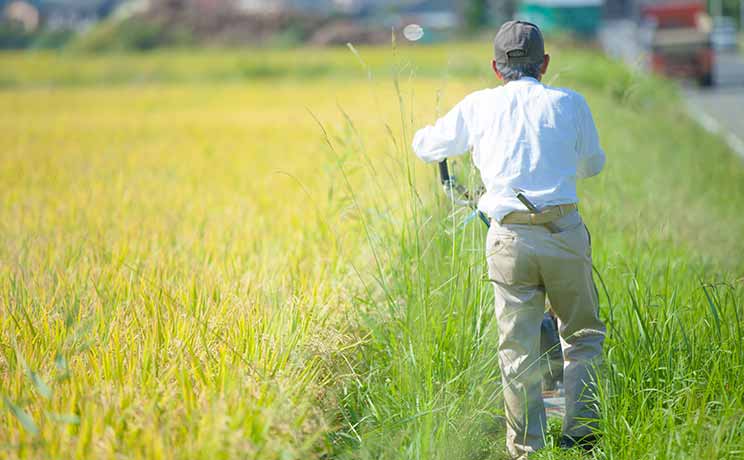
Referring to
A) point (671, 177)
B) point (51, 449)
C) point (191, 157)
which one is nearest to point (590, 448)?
point (51, 449)

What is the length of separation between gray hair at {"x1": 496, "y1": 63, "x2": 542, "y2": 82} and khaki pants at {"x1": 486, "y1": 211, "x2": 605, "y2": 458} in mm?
538

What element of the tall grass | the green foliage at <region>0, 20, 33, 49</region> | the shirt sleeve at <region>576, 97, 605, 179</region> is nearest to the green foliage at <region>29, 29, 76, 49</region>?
the green foliage at <region>0, 20, 33, 49</region>

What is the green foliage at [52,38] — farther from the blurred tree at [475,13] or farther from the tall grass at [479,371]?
the tall grass at [479,371]

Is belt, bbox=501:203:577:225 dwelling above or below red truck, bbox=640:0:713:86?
above

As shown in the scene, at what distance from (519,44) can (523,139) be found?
339 millimetres

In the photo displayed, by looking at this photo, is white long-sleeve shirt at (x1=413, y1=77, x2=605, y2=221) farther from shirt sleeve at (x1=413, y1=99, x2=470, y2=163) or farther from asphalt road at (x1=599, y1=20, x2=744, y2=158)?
asphalt road at (x1=599, y1=20, x2=744, y2=158)

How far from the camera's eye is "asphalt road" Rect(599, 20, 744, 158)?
1346 cm

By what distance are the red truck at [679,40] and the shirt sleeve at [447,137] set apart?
2320cm

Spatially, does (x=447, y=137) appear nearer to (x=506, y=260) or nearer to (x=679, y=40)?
(x=506, y=260)

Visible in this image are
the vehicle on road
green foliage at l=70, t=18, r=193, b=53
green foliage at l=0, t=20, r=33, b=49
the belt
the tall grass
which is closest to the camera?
the tall grass

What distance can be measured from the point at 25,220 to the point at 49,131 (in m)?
8.95

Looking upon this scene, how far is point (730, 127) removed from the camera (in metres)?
14.8


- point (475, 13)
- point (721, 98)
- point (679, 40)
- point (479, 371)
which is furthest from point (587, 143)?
point (475, 13)

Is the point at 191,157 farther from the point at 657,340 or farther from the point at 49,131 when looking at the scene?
the point at 657,340
